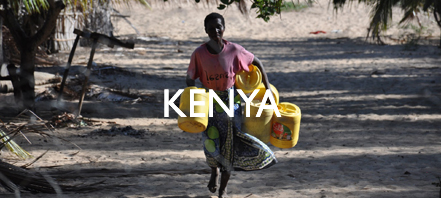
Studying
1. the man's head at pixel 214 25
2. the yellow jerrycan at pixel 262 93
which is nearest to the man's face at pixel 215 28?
the man's head at pixel 214 25

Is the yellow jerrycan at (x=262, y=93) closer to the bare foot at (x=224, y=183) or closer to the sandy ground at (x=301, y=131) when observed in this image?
the bare foot at (x=224, y=183)

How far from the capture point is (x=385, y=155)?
5.10 meters

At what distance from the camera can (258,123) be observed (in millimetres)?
3248

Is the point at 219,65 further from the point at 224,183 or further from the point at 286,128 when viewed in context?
the point at 224,183

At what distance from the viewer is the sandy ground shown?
400 cm

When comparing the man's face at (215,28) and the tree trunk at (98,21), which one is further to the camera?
the tree trunk at (98,21)

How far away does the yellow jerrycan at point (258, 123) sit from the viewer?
3.21 m

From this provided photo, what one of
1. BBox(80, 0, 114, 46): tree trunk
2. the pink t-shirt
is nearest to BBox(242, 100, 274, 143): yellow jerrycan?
the pink t-shirt

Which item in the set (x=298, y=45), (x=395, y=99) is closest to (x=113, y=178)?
(x=395, y=99)

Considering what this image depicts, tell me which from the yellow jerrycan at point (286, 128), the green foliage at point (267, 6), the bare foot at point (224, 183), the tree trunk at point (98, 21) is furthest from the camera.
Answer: the tree trunk at point (98, 21)

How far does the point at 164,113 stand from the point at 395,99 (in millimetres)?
4173

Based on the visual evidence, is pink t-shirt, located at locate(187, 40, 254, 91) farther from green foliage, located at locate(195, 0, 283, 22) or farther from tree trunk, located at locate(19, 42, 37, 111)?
tree trunk, located at locate(19, 42, 37, 111)

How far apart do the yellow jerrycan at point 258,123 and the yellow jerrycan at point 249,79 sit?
4.4 inches

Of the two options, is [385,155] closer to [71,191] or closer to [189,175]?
[189,175]
